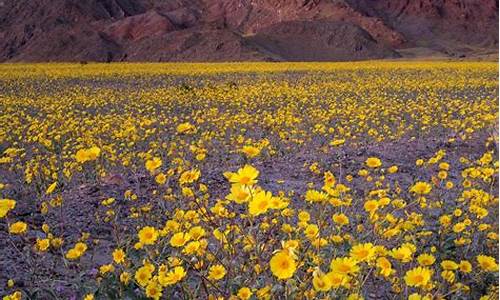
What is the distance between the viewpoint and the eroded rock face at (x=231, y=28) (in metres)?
66.6

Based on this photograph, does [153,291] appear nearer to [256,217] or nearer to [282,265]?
[282,265]

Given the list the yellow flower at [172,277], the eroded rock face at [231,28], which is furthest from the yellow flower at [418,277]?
the eroded rock face at [231,28]

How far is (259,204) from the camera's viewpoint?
207cm

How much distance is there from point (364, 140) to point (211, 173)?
3402 millimetres

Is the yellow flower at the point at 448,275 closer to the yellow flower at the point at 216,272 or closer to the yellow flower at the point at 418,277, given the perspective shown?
the yellow flower at the point at 418,277

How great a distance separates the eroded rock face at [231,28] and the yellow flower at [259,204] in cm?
5734

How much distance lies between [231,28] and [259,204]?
84.1 metres

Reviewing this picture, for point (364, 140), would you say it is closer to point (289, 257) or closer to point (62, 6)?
point (289, 257)

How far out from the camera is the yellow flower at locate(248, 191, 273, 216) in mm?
2027

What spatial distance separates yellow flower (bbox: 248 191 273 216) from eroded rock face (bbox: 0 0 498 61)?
57337 mm

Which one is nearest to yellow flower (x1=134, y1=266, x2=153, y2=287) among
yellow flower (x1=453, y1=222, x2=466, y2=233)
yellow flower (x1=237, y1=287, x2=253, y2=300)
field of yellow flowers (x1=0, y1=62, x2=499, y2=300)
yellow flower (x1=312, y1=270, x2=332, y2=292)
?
field of yellow flowers (x1=0, y1=62, x2=499, y2=300)

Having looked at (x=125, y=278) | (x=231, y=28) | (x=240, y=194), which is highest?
(x=240, y=194)

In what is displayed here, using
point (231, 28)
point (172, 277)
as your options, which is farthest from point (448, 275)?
point (231, 28)

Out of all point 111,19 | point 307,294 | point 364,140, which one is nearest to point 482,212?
point 307,294
